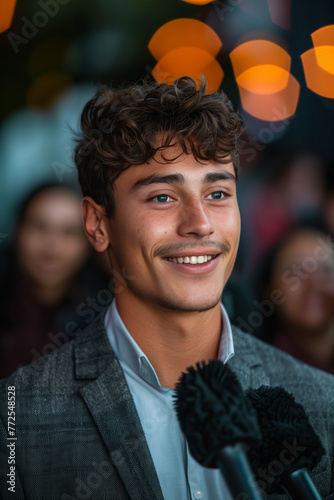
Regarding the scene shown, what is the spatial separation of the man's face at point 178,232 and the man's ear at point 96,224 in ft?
0.34

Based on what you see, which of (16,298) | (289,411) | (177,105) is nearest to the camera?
(289,411)

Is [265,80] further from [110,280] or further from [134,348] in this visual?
[134,348]

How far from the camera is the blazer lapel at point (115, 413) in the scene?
1.11 metres

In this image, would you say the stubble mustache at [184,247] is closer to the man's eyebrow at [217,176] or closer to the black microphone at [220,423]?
the man's eyebrow at [217,176]

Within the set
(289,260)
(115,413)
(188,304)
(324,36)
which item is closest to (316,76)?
(324,36)

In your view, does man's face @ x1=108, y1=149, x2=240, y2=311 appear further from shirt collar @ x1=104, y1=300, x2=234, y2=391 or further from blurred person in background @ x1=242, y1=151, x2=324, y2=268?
blurred person in background @ x1=242, y1=151, x2=324, y2=268

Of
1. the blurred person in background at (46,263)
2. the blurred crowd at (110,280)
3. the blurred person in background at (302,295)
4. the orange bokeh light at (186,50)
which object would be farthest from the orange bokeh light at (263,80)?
the blurred person in background at (46,263)

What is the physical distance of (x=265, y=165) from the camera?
7.48 ft

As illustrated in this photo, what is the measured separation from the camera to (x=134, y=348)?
1.27 m

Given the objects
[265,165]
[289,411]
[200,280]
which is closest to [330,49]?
[265,165]

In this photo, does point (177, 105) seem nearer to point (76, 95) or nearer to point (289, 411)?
point (289, 411)

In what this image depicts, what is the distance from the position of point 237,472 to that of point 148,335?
69cm

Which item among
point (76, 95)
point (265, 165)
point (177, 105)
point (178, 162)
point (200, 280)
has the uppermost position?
point (76, 95)

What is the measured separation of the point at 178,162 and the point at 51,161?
104 cm
